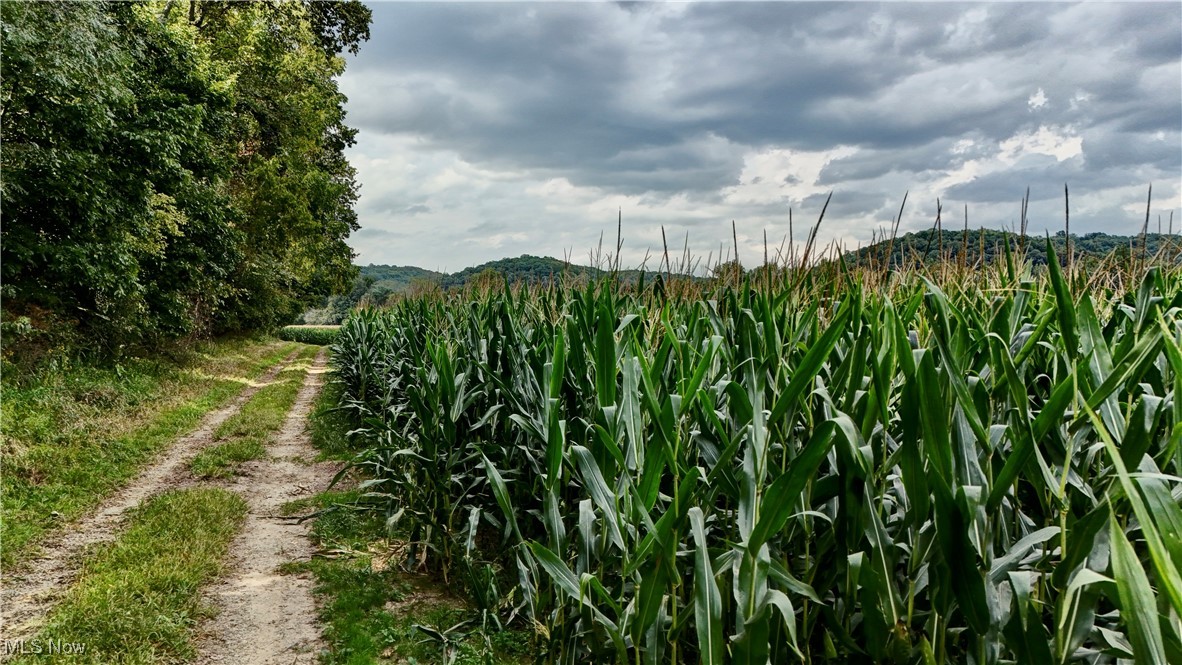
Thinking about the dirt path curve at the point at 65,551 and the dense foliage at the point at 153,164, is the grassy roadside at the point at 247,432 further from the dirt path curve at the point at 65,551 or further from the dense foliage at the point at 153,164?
the dense foliage at the point at 153,164

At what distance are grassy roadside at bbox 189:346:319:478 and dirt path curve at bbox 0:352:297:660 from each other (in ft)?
0.84

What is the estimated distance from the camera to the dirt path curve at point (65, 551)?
3738 mm

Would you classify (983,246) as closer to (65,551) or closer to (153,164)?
(65,551)

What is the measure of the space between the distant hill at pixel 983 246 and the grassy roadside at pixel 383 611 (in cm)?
300

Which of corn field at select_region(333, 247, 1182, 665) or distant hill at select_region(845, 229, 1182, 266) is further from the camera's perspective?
distant hill at select_region(845, 229, 1182, 266)

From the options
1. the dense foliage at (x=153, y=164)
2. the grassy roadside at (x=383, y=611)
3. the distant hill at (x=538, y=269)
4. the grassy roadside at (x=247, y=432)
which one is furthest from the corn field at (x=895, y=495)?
the dense foliage at (x=153, y=164)

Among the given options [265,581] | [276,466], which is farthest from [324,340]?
[265,581]

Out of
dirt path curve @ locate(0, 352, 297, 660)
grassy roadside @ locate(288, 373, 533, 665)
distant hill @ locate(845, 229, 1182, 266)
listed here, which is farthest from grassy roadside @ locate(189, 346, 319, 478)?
distant hill @ locate(845, 229, 1182, 266)

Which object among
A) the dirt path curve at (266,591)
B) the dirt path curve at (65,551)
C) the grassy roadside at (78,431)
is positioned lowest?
the dirt path curve at (266,591)

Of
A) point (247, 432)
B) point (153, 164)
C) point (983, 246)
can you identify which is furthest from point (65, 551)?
point (153, 164)

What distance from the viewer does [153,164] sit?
10625mm
